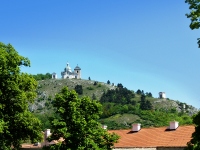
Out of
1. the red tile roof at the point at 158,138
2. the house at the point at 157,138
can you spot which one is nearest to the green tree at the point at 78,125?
the house at the point at 157,138

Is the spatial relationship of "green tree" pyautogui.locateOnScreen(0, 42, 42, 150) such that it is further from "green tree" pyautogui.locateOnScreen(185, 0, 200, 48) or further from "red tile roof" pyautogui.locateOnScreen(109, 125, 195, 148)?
"green tree" pyautogui.locateOnScreen(185, 0, 200, 48)

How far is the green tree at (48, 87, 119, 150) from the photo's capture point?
36375 millimetres

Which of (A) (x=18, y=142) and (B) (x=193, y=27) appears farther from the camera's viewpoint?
(A) (x=18, y=142)

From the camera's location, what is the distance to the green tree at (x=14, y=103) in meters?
42.0

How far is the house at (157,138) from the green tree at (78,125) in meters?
9.93

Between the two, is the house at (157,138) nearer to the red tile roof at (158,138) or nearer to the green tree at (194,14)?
the red tile roof at (158,138)

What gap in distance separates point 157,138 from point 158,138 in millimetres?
142

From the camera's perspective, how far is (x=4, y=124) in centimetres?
4012

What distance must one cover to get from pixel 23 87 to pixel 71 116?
30.4ft

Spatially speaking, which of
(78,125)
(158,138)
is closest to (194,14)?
(78,125)

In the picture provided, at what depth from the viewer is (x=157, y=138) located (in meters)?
48.7

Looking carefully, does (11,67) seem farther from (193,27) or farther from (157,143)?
(193,27)

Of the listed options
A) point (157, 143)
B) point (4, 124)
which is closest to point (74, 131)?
point (4, 124)

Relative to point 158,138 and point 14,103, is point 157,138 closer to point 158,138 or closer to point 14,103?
→ point 158,138
